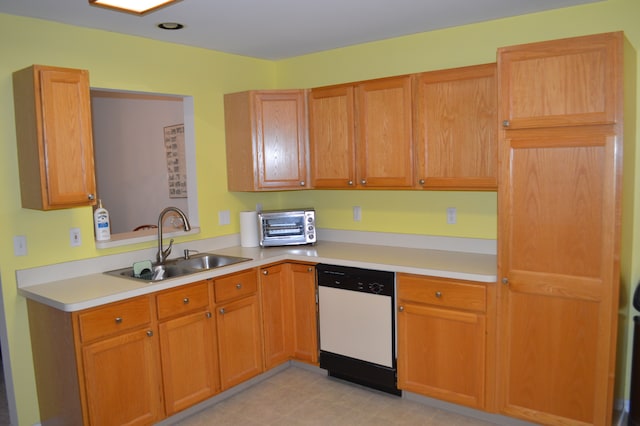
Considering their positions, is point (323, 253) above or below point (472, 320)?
→ above

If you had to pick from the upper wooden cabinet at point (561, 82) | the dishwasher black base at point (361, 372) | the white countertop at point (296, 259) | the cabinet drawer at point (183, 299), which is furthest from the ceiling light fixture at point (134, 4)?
the dishwasher black base at point (361, 372)

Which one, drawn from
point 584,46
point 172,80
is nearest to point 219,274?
point 172,80

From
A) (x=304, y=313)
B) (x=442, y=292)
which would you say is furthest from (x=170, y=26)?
(x=442, y=292)

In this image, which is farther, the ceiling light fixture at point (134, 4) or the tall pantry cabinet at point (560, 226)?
the tall pantry cabinet at point (560, 226)

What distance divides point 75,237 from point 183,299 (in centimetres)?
80

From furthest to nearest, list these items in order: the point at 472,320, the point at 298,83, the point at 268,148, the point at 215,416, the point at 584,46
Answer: the point at 298,83, the point at 268,148, the point at 215,416, the point at 472,320, the point at 584,46

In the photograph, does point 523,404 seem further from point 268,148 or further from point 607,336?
point 268,148

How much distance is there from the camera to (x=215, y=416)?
3113 millimetres

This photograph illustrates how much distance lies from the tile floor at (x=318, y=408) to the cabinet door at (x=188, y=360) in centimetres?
19

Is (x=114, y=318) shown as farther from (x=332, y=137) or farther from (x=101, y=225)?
(x=332, y=137)

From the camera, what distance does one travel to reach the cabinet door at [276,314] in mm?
3523

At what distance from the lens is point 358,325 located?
10.8 feet

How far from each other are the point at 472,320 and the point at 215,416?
1.74 m

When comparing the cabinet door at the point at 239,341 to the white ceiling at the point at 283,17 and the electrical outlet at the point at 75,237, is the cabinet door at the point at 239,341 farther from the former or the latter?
the white ceiling at the point at 283,17
